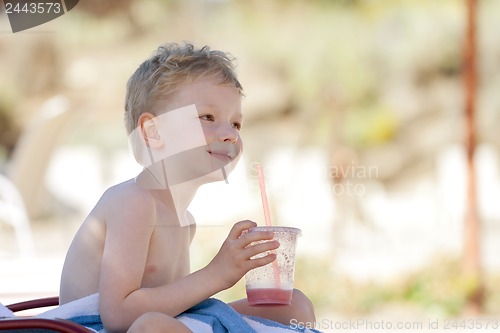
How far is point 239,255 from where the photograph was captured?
5.27 ft

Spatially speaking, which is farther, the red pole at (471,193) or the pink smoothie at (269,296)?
the red pole at (471,193)

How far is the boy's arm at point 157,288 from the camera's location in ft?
5.29

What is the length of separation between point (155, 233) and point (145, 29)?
7443 mm

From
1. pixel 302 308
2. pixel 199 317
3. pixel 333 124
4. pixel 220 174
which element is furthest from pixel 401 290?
pixel 199 317

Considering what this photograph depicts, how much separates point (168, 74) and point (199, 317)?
20.0 inches

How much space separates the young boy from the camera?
1.64m

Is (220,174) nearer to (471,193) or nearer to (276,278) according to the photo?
(276,278)

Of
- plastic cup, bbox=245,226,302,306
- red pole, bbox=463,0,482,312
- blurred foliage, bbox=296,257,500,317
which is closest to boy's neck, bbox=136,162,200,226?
plastic cup, bbox=245,226,302,306

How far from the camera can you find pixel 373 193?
7809 millimetres

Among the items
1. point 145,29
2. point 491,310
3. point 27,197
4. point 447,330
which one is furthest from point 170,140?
point 145,29

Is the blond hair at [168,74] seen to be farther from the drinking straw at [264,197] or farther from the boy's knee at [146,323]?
the boy's knee at [146,323]

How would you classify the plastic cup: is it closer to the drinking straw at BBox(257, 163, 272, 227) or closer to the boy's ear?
the drinking straw at BBox(257, 163, 272, 227)

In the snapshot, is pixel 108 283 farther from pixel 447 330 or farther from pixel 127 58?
pixel 127 58

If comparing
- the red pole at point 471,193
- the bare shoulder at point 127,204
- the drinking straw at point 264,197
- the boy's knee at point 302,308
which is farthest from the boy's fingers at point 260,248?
the red pole at point 471,193
